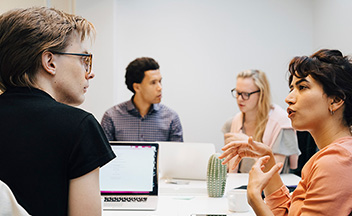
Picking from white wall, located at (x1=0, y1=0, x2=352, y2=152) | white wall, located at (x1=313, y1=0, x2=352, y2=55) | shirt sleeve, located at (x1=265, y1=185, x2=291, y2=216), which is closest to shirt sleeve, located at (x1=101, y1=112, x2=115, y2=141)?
white wall, located at (x1=0, y1=0, x2=352, y2=152)

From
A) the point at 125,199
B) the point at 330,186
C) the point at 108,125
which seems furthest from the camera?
the point at 108,125

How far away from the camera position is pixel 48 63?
3.78 feet

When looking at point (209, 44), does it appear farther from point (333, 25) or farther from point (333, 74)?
point (333, 74)

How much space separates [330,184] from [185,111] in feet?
11.5

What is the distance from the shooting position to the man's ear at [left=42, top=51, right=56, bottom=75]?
114 centimetres

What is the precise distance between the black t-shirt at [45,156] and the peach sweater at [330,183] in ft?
2.47

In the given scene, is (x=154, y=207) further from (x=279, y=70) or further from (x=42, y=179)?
(x=279, y=70)

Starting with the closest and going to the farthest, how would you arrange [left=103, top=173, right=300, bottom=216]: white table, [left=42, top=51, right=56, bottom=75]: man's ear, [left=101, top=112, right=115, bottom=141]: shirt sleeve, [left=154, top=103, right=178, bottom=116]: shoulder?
[left=42, top=51, right=56, bottom=75]: man's ear
[left=103, top=173, right=300, bottom=216]: white table
[left=101, top=112, right=115, bottom=141]: shirt sleeve
[left=154, top=103, right=178, bottom=116]: shoulder

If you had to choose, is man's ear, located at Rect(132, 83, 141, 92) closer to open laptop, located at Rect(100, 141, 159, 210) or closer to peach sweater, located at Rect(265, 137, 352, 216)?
open laptop, located at Rect(100, 141, 159, 210)

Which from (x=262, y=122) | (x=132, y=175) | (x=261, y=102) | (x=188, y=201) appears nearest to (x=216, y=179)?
(x=188, y=201)

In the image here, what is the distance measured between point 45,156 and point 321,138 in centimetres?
104

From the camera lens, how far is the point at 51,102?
3.57ft

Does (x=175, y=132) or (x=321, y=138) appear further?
(x=175, y=132)

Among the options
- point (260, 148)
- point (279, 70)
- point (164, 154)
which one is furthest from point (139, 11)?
point (260, 148)
